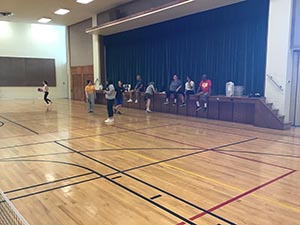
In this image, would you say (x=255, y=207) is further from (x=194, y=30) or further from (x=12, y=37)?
(x=12, y=37)

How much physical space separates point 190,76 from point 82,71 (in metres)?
8.89

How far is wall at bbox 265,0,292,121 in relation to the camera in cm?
808

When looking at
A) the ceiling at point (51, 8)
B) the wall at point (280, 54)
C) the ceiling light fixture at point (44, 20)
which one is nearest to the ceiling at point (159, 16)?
the ceiling at point (51, 8)

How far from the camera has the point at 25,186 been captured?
3.89 m

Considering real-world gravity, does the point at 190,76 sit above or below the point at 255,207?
above

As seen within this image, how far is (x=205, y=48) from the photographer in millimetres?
11430

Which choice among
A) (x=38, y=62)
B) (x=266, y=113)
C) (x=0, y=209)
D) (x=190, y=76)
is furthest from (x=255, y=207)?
(x=38, y=62)

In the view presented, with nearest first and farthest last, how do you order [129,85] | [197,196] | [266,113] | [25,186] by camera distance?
[197,196] < [25,186] < [266,113] < [129,85]

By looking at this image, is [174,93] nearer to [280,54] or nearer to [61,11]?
[280,54]

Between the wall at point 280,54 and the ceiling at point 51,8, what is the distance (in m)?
7.16

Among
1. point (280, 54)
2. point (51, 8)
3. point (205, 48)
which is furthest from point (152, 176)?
point (51, 8)

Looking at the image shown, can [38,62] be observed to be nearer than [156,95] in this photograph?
No

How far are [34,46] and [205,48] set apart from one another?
48.4 feet

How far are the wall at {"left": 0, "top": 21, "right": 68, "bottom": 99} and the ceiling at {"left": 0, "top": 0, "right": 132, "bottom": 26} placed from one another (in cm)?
367
